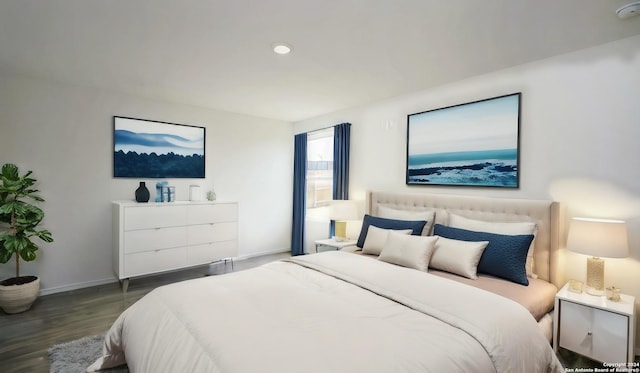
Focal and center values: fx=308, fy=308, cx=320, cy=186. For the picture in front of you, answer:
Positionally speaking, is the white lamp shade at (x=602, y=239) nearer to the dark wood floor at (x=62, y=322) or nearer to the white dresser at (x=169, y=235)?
the dark wood floor at (x=62, y=322)

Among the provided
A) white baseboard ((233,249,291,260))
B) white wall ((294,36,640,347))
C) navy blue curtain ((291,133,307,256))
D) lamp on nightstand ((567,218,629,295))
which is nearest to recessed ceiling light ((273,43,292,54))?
white wall ((294,36,640,347))

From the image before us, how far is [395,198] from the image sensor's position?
3689 mm

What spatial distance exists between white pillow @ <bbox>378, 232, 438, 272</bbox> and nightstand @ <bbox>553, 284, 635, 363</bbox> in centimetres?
92

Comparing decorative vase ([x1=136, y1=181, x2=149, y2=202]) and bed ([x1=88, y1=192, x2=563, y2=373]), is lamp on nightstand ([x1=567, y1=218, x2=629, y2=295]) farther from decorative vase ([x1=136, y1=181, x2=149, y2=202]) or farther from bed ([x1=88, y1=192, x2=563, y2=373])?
decorative vase ([x1=136, y1=181, x2=149, y2=202])

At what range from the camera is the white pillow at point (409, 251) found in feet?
8.41

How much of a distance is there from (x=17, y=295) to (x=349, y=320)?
3.31 m

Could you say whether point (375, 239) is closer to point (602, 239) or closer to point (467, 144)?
point (467, 144)

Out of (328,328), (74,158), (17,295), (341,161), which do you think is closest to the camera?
(328,328)

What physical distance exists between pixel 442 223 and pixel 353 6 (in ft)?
7.26

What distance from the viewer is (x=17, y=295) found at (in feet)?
9.55

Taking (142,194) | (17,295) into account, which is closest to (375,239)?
(142,194)

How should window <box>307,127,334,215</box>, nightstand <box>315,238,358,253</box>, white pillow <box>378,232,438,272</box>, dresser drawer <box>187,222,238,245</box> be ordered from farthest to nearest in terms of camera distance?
1. window <box>307,127,334,215</box>
2. dresser drawer <box>187,222,238,245</box>
3. nightstand <box>315,238,358,253</box>
4. white pillow <box>378,232,438,272</box>

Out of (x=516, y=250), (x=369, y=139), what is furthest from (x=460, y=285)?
(x=369, y=139)

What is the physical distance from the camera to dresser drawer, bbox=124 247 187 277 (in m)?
3.51
